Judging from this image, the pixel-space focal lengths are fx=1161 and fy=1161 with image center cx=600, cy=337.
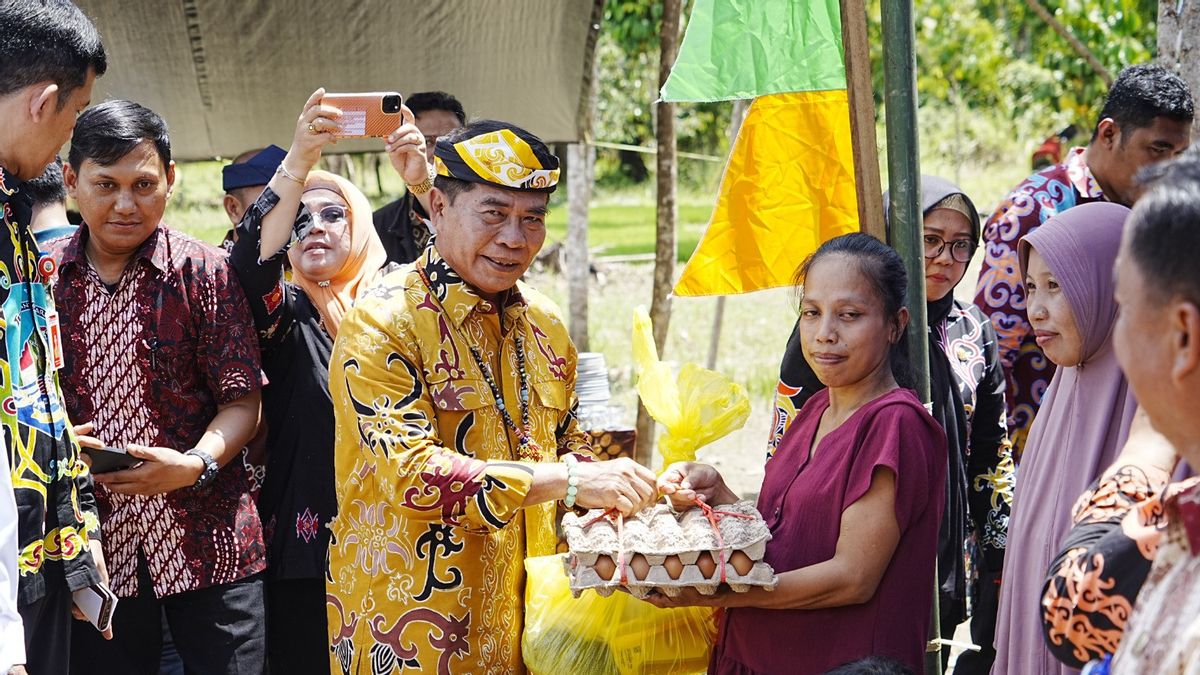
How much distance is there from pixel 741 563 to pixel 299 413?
1.76 m

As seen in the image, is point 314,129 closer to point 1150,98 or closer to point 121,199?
point 121,199

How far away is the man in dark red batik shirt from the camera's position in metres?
3.26

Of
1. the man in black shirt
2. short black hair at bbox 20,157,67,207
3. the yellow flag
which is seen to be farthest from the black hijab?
short black hair at bbox 20,157,67,207

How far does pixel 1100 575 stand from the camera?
178 cm

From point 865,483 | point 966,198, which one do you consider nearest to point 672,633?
point 865,483

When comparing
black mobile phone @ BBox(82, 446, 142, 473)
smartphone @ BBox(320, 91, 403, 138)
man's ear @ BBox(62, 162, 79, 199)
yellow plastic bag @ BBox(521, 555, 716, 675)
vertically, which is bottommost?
yellow plastic bag @ BBox(521, 555, 716, 675)

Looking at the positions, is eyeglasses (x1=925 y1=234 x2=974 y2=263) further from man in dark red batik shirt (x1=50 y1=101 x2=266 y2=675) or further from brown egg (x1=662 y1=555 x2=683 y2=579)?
man in dark red batik shirt (x1=50 y1=101 x2=266 y2=675)

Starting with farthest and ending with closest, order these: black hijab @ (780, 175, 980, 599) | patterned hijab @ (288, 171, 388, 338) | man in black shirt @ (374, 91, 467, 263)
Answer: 1. man in black shirt @ (374, 91, 467, 263)
2. patterned hijab @ (288, 171, 388, 338)
3. black hijab @ (780, 175, 980, 599)

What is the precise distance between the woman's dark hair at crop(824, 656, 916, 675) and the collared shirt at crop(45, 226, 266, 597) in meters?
1.87

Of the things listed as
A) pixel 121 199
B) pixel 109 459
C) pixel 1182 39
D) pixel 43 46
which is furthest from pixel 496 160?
pixel 1182 39

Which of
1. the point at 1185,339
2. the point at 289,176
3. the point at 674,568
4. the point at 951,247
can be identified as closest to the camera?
the point at 1185,339

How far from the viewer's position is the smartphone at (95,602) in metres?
2.75

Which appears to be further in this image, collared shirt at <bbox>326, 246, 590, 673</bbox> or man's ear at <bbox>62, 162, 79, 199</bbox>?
man's ear at <bbox>62, 162, 79, 199</bbox>

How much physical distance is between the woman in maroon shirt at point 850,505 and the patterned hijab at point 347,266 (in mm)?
1563
